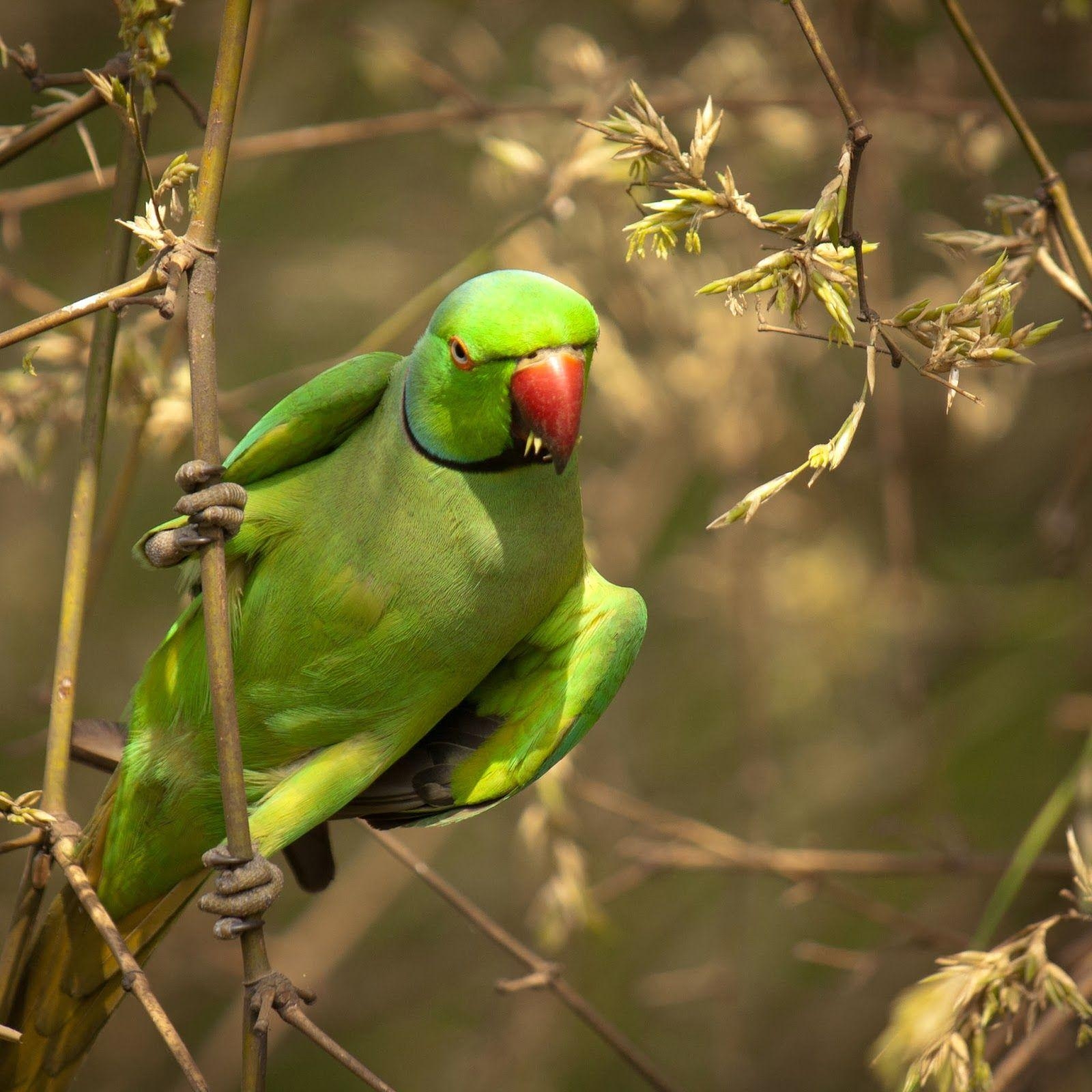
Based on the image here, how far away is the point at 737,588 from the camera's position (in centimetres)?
376

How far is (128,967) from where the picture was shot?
1592 millimetres

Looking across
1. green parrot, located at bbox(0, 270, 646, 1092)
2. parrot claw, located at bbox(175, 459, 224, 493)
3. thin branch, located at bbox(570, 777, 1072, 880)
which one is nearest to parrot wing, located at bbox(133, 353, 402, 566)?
green parrot, located at bbox(0, 270, 646, 1092)

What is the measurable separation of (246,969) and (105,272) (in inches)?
42.3

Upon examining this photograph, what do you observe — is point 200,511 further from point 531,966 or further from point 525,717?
point 531,966

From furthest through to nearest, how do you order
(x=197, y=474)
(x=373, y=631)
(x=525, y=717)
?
1. (x=525, y=717)
2. (x=373, y=631)
3. (x=197, y=474)

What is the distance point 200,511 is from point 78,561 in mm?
194

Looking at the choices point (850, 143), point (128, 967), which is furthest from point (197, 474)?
point (850, 143)

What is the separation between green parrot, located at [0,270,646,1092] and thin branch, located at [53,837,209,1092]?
0.27 metres

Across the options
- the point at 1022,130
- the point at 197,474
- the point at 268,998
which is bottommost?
the point at 268,998

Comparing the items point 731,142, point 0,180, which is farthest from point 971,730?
point 0,180

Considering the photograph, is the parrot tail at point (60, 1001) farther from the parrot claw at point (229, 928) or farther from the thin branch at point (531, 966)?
the thin branch at point (531, 966)

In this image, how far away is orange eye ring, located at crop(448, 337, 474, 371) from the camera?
77.7 inches

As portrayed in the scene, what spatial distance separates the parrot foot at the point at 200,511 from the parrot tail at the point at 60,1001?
0.71 meters

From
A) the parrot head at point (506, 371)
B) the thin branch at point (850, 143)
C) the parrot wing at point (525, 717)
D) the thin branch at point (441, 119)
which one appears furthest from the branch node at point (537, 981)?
the thin branch at point (441, 119)
